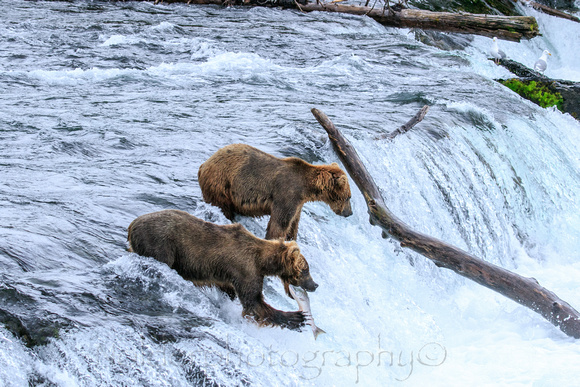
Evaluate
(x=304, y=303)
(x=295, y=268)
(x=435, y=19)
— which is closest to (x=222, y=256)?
(x=295, y=268)

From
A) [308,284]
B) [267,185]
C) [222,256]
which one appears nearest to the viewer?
[222,256]

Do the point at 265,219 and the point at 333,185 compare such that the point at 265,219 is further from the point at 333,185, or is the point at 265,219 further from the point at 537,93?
the point at 537,93

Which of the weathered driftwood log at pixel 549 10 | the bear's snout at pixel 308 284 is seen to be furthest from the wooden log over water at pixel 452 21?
the bear's snout at pixel 308 284

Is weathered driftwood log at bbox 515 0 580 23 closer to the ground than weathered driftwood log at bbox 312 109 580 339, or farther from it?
farther from it

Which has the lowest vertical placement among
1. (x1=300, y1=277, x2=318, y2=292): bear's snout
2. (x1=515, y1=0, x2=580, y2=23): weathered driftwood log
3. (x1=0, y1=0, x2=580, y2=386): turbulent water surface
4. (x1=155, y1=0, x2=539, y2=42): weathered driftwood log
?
Answer: (x1=0, y1=0, x2=580, y2=386): turbulent water surface

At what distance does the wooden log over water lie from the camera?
1509cm

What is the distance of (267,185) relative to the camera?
4941mm

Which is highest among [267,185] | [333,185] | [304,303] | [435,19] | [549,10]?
[549,10]

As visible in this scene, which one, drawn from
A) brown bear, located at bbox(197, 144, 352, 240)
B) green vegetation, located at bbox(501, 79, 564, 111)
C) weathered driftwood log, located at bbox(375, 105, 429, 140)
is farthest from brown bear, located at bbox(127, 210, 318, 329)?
green vegetation, located at bbox(501, 79, 564, 111)

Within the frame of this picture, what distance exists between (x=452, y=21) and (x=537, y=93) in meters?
3.08

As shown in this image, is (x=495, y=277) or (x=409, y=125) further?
(x=409, y=125)

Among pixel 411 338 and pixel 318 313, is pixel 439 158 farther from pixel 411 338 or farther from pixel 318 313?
pixel 318 313

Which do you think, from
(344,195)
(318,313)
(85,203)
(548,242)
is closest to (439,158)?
(548,242)

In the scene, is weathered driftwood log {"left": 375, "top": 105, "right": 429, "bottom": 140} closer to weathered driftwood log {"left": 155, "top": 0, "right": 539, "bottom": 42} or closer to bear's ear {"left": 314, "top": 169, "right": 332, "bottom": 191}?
bear's ear {"left": 314, "top": 169, "right": 332, "bottom": 191}
